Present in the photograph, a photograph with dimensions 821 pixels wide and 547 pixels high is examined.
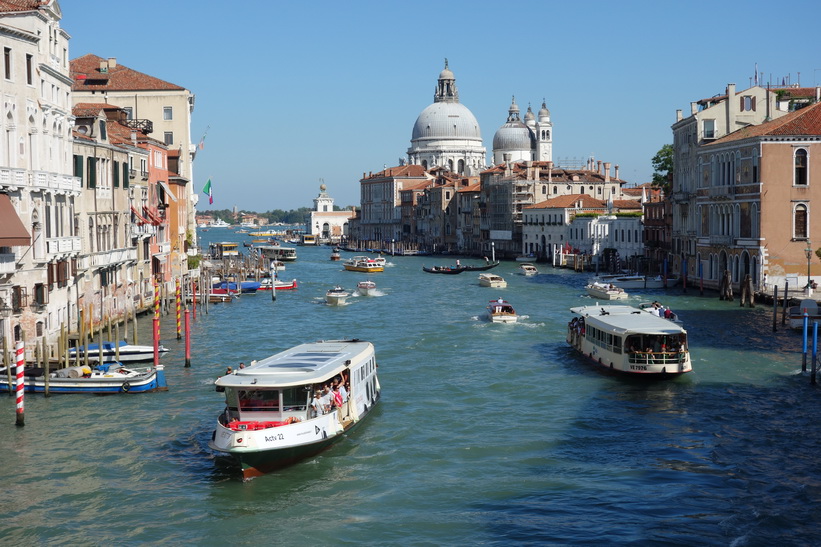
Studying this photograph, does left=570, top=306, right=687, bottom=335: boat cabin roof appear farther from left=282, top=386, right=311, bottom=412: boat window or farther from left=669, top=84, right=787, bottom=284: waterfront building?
left=669, top=84, right=787, bottom=284: waterfront building

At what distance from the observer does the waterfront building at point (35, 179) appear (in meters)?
22.4

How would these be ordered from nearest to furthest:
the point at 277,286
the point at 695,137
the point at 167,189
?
the point at 167,189 → the point at 695,137 → the point at 277,286

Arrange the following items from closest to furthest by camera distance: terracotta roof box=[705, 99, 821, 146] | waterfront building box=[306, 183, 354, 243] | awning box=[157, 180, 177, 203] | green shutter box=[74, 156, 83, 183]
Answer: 1. green shutter box=[74, 156, 83, 183]
2. terracotta roof box=[705, 99, 821, 146]
3. awning box=[157, 180, 177, 203]
4. waterfront building box=[306, 183, 354, 243]

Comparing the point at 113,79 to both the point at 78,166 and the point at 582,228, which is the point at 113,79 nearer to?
the point at 78,166

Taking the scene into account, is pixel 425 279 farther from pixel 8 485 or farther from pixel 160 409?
pixel 8 485

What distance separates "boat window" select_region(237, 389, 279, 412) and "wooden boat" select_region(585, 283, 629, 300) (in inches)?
1130


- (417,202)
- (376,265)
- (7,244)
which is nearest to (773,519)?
(7,244)

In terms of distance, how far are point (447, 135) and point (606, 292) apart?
100931mm

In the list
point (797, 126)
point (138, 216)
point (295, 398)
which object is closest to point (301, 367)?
point (295, 398)

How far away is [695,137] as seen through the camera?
46750mm

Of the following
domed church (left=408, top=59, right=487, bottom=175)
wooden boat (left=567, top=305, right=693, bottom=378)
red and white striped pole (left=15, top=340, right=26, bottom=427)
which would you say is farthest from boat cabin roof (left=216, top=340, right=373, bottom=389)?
domed church (left=408, top=59, right=487, bottom=175)

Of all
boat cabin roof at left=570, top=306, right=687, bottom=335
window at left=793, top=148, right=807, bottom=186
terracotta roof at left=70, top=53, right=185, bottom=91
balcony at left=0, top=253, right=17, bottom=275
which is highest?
terracotta roof at left=70, top=53, right=185, bottom=91

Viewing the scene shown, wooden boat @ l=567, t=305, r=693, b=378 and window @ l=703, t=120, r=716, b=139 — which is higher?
window @ l=703, t=120, r=716, b=139

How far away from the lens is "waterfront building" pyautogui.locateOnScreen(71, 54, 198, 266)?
4844 cm
